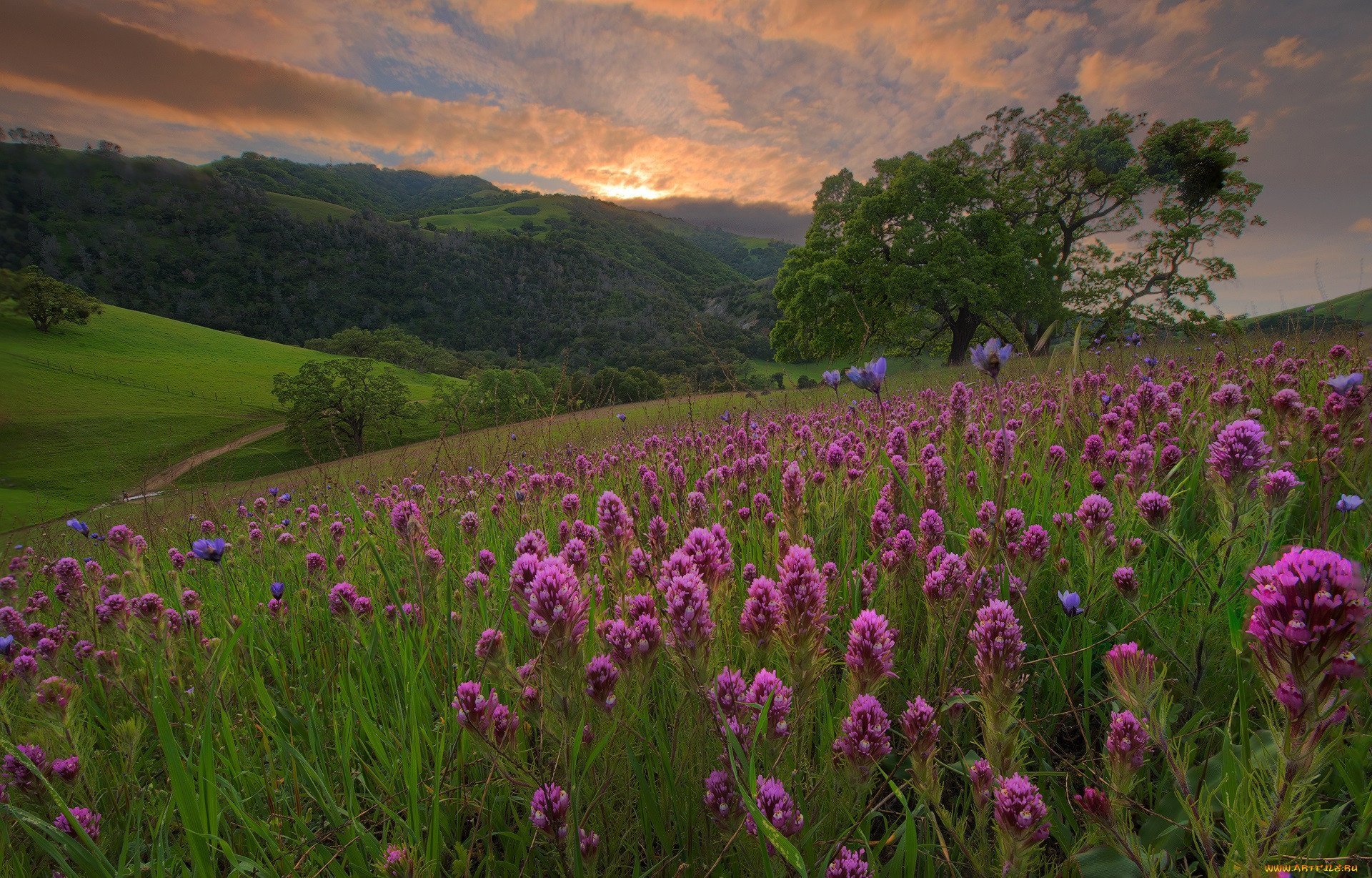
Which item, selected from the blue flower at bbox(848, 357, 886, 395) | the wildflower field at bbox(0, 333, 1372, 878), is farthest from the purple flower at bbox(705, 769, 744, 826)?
the blue flower at bbox(848, 357, 886, 395)

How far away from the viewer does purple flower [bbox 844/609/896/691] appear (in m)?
1.71

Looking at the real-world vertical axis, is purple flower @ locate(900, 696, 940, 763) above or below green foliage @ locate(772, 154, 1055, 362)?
below

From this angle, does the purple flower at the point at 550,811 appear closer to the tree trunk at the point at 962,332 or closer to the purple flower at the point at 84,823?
the purple flower at the point at 84,823

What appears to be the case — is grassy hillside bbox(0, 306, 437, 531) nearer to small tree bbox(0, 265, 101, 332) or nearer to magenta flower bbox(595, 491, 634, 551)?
small tree bbox(0, 265, 101, 332)

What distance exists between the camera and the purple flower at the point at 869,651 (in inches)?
67.2

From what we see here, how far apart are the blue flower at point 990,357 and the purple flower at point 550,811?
2305 mm

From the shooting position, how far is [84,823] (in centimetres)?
196

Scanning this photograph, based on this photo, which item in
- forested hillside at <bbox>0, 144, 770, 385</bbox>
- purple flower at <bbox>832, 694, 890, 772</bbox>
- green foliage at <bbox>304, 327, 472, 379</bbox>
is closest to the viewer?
purple flower at <bbox>832, 694, 890, 772</bbox>

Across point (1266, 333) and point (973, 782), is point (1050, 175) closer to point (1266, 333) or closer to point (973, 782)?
point (1266, 333)

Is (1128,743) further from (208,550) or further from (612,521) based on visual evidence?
(208,550)

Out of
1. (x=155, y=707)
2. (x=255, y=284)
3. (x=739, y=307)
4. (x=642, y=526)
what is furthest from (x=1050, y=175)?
(x=255, y=284)

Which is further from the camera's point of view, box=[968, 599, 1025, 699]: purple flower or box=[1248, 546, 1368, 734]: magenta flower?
box=[968, 599, 1025, 699]: purple flower

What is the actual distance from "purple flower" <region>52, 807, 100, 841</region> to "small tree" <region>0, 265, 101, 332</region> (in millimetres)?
110196

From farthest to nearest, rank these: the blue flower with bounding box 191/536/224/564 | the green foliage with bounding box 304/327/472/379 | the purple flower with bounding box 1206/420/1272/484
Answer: the green foliage with bounding box 304/327/472/379, the blue flower with bounding box 191/536/224/564, the purple flower with bounding box 1206/420/1272/484
